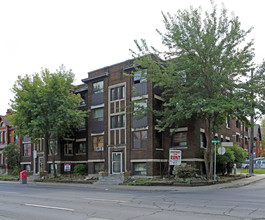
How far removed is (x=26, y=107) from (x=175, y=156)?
16.0 metres

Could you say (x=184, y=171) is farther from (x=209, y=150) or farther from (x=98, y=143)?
(x=98, y=143)

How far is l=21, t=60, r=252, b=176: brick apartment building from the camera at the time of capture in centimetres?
2927

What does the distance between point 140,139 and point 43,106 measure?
404 inches

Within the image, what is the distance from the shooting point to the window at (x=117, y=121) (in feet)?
105

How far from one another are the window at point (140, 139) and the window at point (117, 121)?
204cm

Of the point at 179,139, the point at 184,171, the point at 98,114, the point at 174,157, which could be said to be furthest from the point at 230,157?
the point at 98,114

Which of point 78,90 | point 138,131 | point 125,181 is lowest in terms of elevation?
Result: point 125,181

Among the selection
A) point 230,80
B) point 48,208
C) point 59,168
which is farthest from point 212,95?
point 59,168

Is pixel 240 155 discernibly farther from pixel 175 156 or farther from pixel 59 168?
pixel 59 168

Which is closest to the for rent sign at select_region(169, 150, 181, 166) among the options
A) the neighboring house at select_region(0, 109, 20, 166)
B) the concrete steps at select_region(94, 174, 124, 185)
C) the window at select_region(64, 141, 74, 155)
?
the concrete steps at select_region(94, 174, 124, 185)

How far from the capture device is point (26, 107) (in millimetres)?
31875

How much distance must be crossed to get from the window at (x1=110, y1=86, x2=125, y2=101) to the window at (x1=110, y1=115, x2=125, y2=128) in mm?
1890

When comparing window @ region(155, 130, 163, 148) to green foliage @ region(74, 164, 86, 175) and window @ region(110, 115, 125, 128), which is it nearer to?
window @ region(110, 115, 125, 128)

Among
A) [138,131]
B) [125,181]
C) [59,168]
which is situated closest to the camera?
[125,181]
